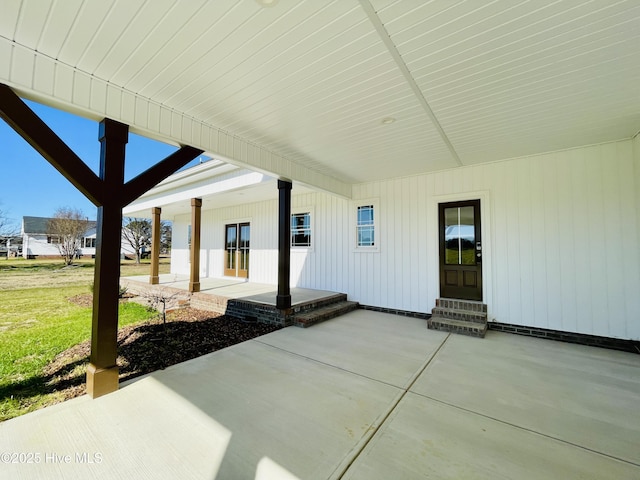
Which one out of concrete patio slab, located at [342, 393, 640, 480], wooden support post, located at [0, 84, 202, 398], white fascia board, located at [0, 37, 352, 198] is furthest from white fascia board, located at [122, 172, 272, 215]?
concrete patio slab, located at [342, 393, 640, 480]

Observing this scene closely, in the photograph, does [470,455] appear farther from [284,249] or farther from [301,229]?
[301,229]

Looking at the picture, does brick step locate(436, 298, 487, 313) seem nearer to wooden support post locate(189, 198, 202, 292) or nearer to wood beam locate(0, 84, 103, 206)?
wood beam locate(0, 84, 103, 206)

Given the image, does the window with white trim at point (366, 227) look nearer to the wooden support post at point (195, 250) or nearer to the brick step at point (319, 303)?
the brick step at point (319, 303)

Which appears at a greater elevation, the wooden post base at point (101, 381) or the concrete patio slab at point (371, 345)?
the wooden post base at point (101, 381)

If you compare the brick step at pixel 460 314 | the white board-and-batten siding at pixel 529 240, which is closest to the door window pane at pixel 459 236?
the white board-and-batten siding at pixel 529 240

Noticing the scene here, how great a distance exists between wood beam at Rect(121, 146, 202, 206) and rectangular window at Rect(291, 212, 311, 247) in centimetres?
445

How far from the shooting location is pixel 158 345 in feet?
12.9

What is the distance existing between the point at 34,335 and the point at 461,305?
295 inches

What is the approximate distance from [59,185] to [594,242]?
1307 inches

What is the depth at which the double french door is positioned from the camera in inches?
361

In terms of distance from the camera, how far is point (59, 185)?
22875 millimetres

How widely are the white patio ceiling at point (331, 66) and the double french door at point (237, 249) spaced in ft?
18.6

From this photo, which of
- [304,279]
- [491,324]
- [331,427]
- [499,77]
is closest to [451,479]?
[331,427]

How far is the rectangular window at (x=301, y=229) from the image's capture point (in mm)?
7656
